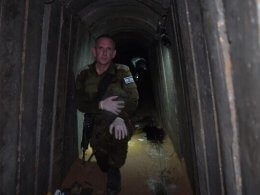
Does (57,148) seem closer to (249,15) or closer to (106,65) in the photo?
(106,65)

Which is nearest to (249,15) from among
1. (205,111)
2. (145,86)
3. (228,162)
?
(228,162)

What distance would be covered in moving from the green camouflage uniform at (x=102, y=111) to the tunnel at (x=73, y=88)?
0.35 metres

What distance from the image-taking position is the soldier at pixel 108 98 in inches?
169

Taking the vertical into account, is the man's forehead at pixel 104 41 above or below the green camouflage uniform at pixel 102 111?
above

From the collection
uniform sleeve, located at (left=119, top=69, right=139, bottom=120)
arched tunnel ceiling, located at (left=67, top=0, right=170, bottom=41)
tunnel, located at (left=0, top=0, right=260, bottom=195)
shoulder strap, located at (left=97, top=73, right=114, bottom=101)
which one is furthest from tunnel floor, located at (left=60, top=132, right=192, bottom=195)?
arched tunnel ceiling, located at (left=67, top=0, right=170, bottom=41)

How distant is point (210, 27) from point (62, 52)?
9.10 feet

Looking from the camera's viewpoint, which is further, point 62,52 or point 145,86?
point 145,86

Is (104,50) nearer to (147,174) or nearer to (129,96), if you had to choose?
(129,96)

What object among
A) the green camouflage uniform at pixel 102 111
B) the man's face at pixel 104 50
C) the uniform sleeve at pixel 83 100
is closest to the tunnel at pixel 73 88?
the uniform sleeve at pixel 83 100

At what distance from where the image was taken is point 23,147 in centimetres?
308

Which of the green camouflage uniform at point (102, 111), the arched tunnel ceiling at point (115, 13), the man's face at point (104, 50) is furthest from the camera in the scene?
the arched tunnel ceiling at point (115, 13)

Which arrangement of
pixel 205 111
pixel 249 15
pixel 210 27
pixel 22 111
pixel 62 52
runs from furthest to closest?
pixel 62 52
pixel 22 111
pixel 205 111
pixel 210 27
pixel 249 15

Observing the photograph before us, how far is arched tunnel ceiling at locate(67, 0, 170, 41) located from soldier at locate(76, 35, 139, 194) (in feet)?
3.48

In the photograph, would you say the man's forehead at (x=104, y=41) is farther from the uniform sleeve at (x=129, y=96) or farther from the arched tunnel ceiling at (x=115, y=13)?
the arched tunnel ceiling at (x=115, y=13)
